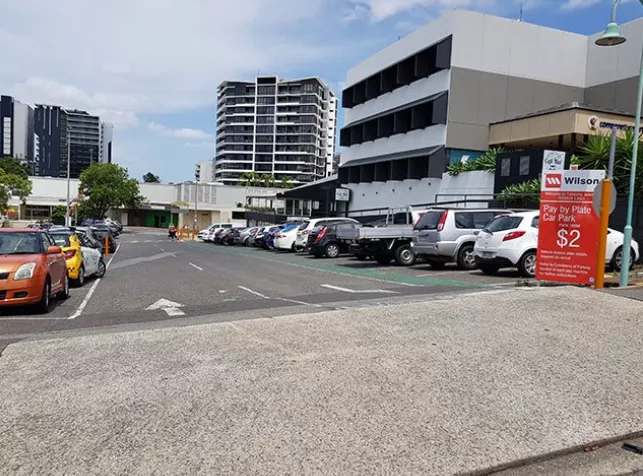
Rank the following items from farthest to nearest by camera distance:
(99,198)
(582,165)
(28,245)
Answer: (99,198) < (582,165) < (28,245)

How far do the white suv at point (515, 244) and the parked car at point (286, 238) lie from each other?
16.9m

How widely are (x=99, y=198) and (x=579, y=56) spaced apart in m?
60.6

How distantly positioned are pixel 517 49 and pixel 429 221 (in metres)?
22.1

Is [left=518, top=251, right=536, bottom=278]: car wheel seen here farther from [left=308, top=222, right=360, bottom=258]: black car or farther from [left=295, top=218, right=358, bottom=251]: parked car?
[left=295, top=218, right=358, bottom=251]: parked car

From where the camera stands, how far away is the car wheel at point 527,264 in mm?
13961

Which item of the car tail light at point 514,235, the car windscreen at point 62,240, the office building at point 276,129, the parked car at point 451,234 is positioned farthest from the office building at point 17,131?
the car tail light at point 514,235

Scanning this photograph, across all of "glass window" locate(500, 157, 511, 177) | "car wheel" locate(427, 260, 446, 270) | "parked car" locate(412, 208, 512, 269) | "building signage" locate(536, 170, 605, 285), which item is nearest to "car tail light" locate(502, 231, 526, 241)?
"building signage" locate(536, 170, 605, 285)

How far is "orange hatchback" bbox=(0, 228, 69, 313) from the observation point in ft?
31.4

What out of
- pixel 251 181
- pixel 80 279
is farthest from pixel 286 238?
pixel 251 181

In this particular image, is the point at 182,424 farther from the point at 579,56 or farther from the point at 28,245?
the point at 579,56

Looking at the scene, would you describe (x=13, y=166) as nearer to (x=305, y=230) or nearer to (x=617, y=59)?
(x=305, y=230)

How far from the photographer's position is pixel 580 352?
648 centimetres

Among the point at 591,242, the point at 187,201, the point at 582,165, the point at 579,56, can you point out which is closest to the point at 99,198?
the point at 187,201

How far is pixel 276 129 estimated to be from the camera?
131 meters
